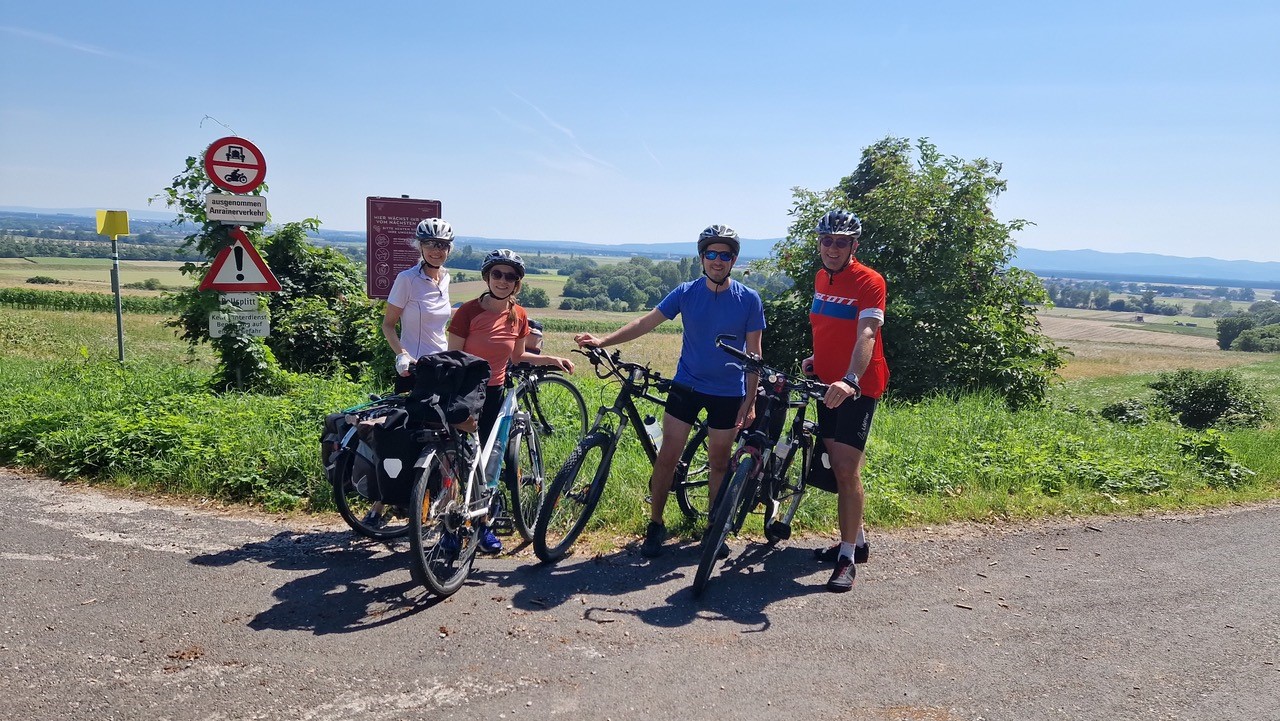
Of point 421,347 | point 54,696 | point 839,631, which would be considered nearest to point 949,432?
point 839,631

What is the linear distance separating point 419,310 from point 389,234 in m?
3.98

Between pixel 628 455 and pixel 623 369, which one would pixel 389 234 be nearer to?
pixel 628 455

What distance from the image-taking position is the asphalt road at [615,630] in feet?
10.5

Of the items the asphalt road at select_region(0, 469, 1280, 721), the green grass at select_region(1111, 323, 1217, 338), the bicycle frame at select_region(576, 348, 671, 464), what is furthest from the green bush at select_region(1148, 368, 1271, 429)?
the green grass at select_region(1111, 323, 1217, 338)

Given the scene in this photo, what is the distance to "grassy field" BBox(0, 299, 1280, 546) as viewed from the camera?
227 inches

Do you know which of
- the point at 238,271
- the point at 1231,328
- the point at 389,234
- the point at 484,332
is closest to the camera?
the point at 484,332

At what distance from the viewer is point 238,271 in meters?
7.92

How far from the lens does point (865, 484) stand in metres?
Result: 6.04

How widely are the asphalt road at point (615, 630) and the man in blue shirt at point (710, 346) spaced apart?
755mm

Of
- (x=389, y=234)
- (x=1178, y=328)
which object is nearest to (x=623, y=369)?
(x=389, y=234)

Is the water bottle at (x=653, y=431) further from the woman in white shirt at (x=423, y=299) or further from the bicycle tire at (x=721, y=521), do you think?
the woman in white shirt at (x=423, y=299)

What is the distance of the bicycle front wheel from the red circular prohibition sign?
3.47 metres

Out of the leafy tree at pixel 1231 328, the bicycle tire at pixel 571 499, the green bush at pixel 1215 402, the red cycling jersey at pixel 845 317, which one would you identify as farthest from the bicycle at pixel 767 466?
the leafy tree at pixel 1231 328

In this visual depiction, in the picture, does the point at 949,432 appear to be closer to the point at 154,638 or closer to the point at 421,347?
the point at 421,347
